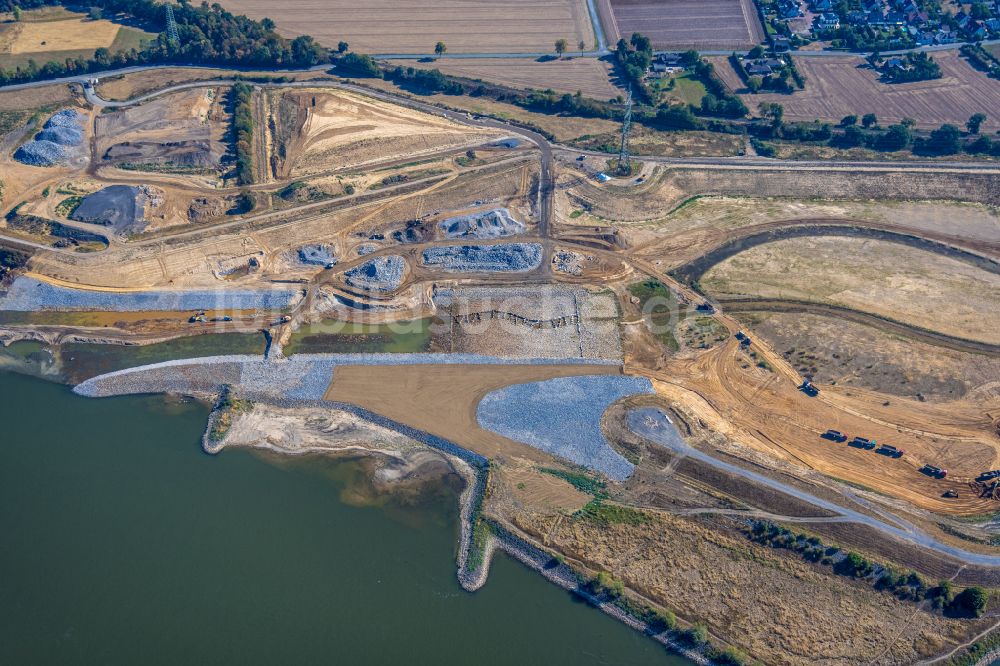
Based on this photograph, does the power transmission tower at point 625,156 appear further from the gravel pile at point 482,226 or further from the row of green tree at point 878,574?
the row of green tree at point 878,574

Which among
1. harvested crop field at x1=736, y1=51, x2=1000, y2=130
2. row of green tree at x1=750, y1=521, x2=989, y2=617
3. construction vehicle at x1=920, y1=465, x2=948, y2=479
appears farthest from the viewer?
harvested crop field at x1=736, y1=51, x2=1000, y2=130

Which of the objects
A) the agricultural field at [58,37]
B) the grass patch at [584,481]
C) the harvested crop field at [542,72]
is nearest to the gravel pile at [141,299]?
the grass patch at [584,481]

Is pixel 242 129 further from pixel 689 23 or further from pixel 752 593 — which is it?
pixel 752 593

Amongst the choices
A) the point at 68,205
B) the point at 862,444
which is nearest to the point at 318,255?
the point at 68,205

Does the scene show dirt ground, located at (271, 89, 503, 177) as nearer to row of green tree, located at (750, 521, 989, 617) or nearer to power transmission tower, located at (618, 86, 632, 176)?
power transmission tower, located at (618, 86, 632, 176)

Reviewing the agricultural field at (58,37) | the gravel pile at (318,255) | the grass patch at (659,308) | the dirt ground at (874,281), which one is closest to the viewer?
the grass patch at (659,308)

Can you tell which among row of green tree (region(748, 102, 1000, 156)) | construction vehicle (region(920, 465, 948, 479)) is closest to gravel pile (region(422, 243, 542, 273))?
row of green tree (region(748, 102, 1000, 156))
